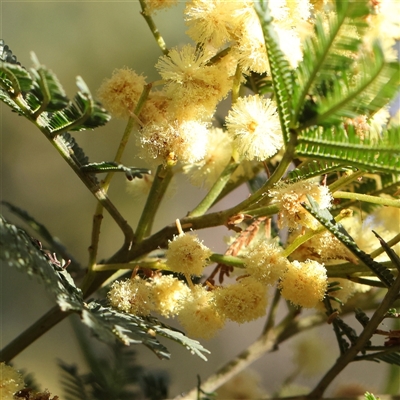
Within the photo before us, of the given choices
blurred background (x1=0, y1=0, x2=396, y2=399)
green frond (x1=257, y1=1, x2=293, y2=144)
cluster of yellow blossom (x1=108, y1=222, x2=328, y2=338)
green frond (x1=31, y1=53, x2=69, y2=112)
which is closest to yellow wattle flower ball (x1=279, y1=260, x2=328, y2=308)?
cluster of yellow blossom (x1=108, y1=222, x2=328, y2=338)

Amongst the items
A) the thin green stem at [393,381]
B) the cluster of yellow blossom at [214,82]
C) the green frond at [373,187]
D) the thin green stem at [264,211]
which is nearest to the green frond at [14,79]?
the cluster of yellow blossom at [214,82]

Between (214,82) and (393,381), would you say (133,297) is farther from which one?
(393,381)

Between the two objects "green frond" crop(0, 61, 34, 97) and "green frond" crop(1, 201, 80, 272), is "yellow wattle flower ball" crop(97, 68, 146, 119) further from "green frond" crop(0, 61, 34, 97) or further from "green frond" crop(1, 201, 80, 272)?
"green frond" crop(1, 201, 80, 272)

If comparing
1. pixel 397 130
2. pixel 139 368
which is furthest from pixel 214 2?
pixel 139 368

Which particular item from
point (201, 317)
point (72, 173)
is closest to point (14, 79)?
point (201, 317)

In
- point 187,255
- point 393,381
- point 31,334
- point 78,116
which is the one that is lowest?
point 393,381

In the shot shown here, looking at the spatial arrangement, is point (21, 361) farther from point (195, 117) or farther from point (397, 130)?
point (397, 130)

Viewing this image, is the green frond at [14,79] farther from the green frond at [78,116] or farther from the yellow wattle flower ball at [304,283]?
the yellow wattle flower ball at [304,283]
